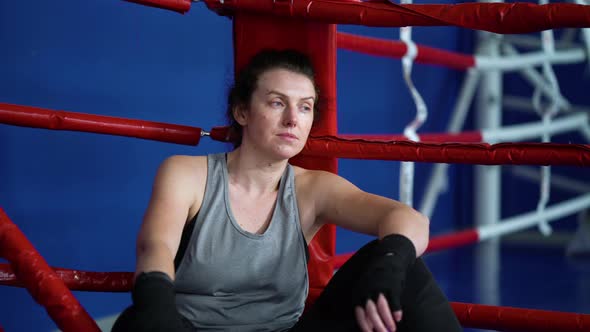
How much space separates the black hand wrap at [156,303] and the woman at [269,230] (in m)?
0.02

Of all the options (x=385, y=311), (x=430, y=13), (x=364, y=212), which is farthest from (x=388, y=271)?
(x=430, y=13)

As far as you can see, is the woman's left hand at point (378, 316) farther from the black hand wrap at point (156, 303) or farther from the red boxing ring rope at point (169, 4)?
the red boxing ring rope at point (169, 4)

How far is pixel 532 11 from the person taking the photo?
1.32m

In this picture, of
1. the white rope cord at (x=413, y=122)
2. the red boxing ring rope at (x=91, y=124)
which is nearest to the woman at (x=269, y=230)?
the red boxing ring rope at (x=91, y=124)

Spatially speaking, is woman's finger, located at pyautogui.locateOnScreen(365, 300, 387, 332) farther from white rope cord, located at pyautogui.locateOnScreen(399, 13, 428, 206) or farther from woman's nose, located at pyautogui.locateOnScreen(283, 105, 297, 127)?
white rope cord, located at pyautogui.locateOnScreen(399, 13, 428, 206)

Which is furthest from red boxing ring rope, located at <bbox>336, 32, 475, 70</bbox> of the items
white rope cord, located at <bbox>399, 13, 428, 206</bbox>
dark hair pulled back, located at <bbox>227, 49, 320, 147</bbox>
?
dark hair pulled back, located at <bbox>227, 49, 320, 147</bbox>

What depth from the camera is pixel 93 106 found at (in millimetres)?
2301

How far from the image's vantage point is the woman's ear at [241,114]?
1577 millimetres

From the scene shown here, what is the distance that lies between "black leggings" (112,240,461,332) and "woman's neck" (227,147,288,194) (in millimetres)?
256

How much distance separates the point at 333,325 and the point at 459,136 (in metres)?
1.88

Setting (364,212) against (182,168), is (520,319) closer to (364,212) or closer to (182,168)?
(364,212)

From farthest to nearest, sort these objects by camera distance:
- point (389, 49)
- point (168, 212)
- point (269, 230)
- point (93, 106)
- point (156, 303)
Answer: point (389, 49)
point (93, 106)
point (269, 230)
point (168, 212)
point (156, 303)

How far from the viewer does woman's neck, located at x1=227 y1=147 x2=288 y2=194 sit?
1549mm

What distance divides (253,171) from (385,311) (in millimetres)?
469
